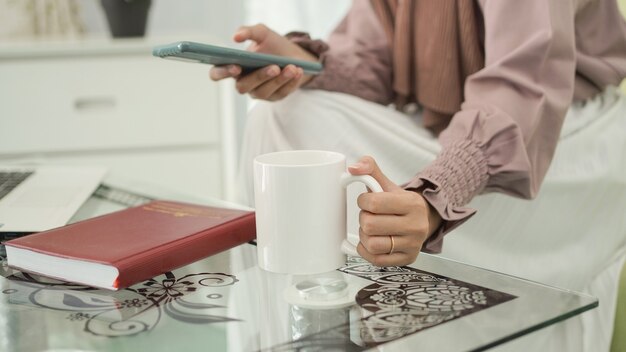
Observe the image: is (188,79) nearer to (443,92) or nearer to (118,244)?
(443,92)

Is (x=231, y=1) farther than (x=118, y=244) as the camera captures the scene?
Yes

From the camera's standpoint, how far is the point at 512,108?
2.85ft

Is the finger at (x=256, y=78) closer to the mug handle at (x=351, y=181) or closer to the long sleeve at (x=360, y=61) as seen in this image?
the long sleeve at (x=360, y=61)

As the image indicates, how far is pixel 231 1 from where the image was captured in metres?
2.30

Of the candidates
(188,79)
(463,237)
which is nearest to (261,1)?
(188,79)

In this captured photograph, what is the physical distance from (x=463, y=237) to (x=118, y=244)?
50 cm

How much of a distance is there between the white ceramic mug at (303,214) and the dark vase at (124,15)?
143 centimetres

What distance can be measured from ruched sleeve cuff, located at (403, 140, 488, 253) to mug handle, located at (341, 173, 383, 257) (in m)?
0.11

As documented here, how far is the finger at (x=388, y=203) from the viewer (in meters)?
0.65

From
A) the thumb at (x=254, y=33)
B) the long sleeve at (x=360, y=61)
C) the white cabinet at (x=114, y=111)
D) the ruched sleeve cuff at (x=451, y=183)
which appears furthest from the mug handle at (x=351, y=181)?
the white cabinet at (x=114, y=111)

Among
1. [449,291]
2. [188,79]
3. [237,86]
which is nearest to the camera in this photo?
[449,291]

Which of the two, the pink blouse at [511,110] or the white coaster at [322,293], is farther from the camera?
the pink blouse at [511,110]

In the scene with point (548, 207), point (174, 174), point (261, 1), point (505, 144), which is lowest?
point (174, 174)

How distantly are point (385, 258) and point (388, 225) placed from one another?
0.03 metres
